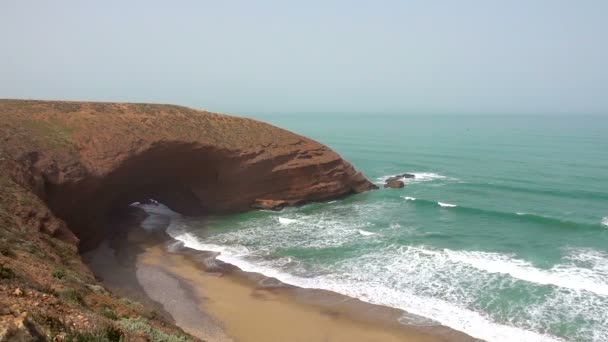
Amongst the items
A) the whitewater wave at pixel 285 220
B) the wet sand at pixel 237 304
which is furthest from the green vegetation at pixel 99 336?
the whitewater wave at pixel 285 220

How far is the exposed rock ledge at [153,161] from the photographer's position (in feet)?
83.1

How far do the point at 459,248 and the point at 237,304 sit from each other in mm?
14539

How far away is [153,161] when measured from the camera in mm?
31359

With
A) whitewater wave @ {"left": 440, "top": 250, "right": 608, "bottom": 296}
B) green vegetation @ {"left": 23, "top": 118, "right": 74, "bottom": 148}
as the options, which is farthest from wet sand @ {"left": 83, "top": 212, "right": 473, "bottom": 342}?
whitewater wave @ {"left": 440, "top": 250, "right": 608, "bottom": 296}

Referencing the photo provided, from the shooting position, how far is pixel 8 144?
944 inches

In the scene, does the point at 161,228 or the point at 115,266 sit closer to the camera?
the point at 115,266

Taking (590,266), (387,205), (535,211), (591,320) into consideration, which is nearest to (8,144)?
(387,205)

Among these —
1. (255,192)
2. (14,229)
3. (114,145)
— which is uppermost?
(114,145)

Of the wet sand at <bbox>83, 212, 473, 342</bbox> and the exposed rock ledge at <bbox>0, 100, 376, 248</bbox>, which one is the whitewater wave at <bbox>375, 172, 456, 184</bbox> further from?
the wet sand at <bbox>83, 212, 473, 342</bbox>

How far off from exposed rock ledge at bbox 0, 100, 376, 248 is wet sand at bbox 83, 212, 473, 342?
13.8ft

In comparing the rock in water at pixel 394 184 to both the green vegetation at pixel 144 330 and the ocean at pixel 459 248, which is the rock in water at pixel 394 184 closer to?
the ocean at pixel 459 248

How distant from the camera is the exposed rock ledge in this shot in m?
25.3

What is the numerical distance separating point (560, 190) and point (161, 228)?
35385mm

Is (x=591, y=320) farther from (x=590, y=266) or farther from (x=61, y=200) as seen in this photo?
(x=61, y=200)
